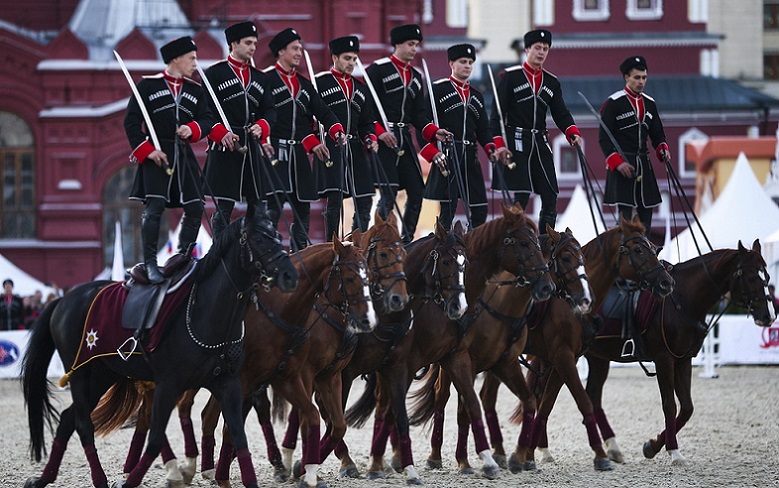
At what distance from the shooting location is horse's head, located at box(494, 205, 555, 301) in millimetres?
13211

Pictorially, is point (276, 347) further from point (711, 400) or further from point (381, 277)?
point (711, 400)

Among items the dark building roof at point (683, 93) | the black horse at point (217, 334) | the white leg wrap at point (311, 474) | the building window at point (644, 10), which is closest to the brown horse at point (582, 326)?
the white leg wrap at point (311, 474)

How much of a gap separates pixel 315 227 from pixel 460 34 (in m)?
24.9

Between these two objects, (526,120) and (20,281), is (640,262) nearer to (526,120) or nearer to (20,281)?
(526,120)

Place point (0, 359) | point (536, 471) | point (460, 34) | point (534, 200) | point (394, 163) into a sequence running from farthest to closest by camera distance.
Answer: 1. point (460, 34)
2. point (534, 200)
3. point (0, 359)
4. point (394, 163)
5. point (536, 471)

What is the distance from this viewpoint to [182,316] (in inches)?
454

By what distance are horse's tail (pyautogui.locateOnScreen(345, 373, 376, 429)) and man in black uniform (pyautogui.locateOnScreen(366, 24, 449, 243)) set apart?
1648mm

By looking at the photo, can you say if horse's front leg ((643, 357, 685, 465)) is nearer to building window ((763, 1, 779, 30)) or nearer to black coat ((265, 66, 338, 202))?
black coat ((265, 66, 338, 202))

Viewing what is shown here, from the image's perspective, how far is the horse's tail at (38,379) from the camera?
12.8 metres

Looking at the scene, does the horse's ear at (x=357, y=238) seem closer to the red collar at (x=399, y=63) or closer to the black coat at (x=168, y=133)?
the black coat at (x=168, y=133)

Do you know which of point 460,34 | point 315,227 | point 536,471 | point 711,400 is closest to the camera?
point 536,471

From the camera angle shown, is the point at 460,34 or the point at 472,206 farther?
the point at 460,34

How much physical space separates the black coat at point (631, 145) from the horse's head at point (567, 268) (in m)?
1.73

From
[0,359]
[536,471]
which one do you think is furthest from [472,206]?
[0,359]
